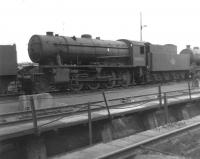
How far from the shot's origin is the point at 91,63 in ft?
64.1

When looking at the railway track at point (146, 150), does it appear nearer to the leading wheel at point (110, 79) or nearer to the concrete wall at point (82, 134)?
the concrete wall at point (82, 134)

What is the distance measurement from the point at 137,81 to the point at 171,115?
431 inches

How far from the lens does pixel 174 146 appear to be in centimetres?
760

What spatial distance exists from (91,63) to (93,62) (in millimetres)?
297

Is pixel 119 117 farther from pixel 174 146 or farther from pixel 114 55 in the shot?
pixel 114 55

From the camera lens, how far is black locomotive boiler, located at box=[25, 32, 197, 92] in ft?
54.6

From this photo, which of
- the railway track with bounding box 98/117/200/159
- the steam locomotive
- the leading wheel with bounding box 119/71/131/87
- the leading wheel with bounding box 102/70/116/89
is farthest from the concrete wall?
the leading wheel with bounding box 119/71/131/87

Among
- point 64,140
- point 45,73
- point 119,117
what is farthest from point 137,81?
point 64,140

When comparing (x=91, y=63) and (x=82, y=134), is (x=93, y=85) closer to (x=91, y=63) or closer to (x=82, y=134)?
(x=91, y=63)

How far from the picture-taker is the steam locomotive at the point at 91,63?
54.4 ft

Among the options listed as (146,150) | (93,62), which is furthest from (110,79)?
(146,150)

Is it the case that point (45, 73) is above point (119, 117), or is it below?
above

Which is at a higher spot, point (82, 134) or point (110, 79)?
point (110, 79)

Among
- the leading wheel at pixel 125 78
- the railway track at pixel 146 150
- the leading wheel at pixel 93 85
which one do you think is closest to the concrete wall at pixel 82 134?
the railway track at pixel 146 150
